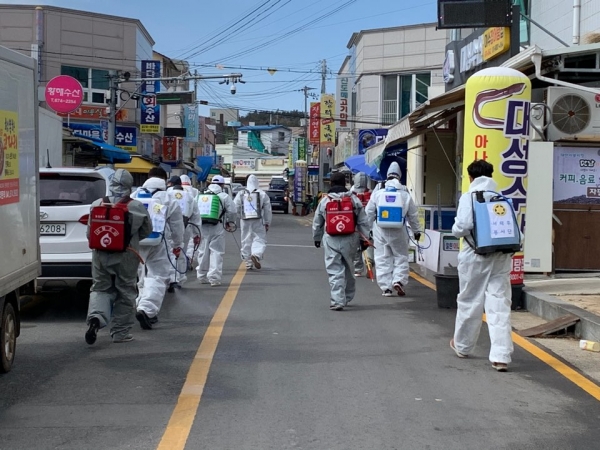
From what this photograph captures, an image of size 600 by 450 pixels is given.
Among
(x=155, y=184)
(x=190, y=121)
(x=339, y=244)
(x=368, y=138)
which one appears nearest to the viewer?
(x=155, y=184)

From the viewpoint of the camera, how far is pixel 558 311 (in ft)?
30.5

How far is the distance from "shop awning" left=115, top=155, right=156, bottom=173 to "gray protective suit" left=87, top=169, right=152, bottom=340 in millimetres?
24982

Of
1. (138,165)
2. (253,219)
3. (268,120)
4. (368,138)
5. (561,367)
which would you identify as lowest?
(561,367)

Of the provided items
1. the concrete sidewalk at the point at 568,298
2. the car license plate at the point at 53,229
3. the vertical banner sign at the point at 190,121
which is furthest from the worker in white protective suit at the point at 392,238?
the vertical banner sign at the point at 190,121

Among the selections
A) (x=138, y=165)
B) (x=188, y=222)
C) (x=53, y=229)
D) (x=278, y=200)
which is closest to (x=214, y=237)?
(x=188, y=222)

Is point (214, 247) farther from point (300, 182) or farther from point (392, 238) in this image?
point (300, 182)

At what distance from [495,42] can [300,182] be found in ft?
121

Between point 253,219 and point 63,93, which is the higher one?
point 63,93

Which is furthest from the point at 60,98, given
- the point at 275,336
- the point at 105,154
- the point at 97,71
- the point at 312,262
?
the point at 275,336

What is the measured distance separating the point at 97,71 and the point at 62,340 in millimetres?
31724

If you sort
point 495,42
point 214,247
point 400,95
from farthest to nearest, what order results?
1. point 400,95
2. point 495,42
3. point 214,247

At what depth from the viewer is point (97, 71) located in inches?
1495

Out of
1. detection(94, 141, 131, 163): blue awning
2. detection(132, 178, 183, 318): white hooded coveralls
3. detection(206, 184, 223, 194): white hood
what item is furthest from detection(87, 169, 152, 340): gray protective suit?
detection(94, 141, 131, 163): blue awning

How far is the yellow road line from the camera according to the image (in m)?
5.03
